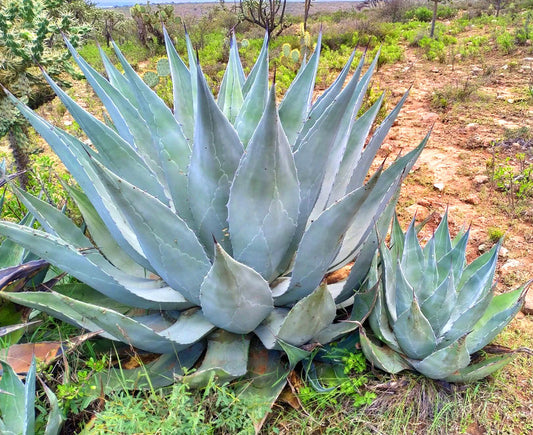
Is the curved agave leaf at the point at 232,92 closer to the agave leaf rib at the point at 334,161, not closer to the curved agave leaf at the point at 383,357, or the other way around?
the agave leaf rib at the point at 334,161

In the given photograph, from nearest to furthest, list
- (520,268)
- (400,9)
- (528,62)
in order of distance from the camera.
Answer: (520,268), (528,62), (400,9)

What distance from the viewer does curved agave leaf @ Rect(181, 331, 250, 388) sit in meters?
1.41

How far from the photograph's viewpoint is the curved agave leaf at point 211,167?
51.3 inches

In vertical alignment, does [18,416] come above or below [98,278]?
below

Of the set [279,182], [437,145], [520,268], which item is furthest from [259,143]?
[437,145]

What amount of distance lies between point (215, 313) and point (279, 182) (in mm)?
500

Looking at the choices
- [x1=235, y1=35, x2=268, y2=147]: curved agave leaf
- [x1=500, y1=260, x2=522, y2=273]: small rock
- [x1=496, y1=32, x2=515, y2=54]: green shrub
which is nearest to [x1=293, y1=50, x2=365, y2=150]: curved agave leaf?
[x1=235, y1=35, x2=268, y2=147]: curved agave leaf

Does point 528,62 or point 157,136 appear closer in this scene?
point 157,136

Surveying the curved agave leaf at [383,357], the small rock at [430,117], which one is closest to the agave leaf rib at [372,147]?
the curved agave leaf at [383,357]

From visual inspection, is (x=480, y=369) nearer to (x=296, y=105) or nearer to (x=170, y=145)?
(x=296, y=105)

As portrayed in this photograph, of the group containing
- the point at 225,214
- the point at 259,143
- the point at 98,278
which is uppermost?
the point at 259,143

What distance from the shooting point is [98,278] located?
5.19ft

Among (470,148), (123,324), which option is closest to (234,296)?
(123,324)

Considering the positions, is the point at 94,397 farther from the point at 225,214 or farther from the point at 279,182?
the point at 279,182
